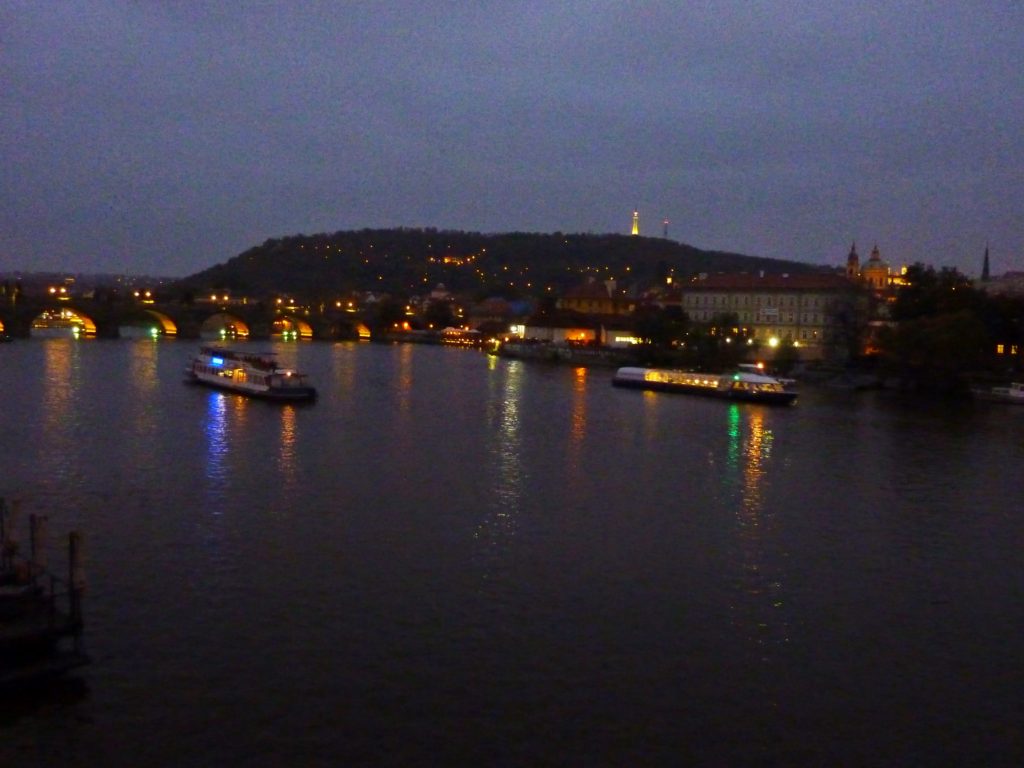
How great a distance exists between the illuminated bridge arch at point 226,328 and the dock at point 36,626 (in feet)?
147

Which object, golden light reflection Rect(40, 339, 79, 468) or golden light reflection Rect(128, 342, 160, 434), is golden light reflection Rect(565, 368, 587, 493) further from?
golden light reflection Rect(128, 342, 160, 434)

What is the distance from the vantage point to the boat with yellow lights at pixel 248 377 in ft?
67.3

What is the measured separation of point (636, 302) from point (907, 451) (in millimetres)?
34610

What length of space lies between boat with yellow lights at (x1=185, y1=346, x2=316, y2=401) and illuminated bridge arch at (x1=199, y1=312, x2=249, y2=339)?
26.8m

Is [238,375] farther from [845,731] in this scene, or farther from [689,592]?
[845,731]

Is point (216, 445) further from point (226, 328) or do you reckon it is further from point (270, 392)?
point (226, 328)

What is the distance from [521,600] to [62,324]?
5631 cm

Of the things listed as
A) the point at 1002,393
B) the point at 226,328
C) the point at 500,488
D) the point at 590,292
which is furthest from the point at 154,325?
the point at 500,488

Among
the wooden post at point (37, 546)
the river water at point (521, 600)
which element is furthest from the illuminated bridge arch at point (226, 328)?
the wooden post at point (37, 546)

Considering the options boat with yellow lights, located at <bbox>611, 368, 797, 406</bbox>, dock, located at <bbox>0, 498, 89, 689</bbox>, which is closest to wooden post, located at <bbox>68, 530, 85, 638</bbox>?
dock, located at <bbox>0, 498, 89, 689</bbox>

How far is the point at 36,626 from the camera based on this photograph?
19.0 feet

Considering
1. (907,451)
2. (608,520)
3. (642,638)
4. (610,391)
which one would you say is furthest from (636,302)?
(642,638)

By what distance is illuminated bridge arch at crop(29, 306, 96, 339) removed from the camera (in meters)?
43.7

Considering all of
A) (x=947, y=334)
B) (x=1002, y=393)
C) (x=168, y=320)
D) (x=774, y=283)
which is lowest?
(x=1002, y=393)
